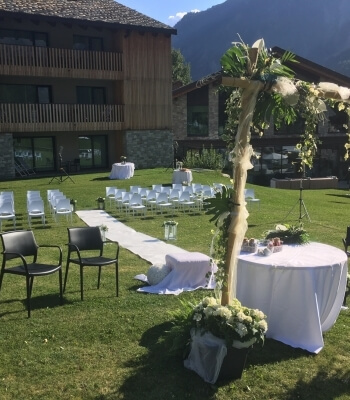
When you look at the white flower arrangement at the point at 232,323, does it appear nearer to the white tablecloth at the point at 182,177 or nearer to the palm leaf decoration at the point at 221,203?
the palm leaf decoration at the point at 221,203

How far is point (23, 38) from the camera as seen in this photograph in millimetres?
25672

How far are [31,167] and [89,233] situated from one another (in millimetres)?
20905

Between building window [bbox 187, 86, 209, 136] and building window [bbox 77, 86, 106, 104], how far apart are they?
620 cm

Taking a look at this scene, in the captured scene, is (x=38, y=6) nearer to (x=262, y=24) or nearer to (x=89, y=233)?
(x=89, y=233)

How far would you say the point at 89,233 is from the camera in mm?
7441

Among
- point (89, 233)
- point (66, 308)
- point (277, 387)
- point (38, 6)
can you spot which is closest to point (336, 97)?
point (277, 387)

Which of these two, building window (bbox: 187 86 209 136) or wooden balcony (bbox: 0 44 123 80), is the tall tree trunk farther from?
building window (bbox: 187 86 209 136)

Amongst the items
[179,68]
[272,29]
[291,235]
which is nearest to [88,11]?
[291,235]

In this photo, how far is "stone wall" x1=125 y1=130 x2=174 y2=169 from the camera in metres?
27.9

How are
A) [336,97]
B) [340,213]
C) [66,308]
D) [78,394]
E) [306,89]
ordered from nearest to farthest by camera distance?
[78,394]
[306,89]
[336,97]
[66,308]
[340,213]

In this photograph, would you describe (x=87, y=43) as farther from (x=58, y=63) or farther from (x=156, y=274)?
(x=156, y=274)

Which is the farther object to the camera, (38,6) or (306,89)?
(38,6)

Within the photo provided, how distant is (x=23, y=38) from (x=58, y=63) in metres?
2.76

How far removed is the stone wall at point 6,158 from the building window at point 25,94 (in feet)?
8.87
